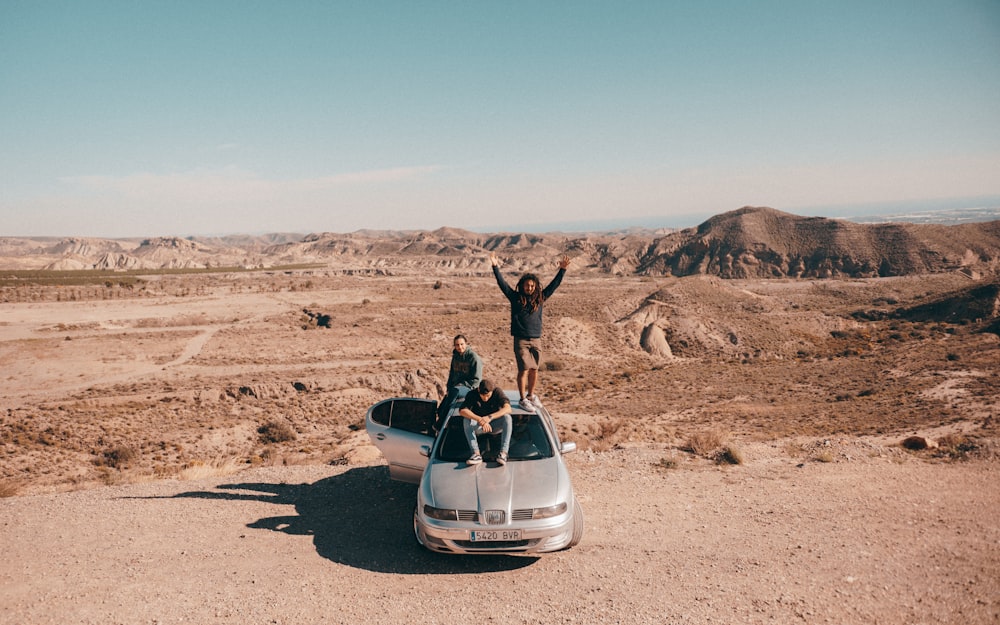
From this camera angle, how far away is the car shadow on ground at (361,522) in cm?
634

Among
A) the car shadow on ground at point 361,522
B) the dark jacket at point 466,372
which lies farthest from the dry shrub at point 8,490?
the dark jacket at point 466,372

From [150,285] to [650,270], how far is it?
96.8 meters

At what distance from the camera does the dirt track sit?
546 cm

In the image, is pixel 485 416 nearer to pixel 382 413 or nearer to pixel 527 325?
pixel 527 325

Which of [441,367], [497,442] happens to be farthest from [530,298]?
[441,367]

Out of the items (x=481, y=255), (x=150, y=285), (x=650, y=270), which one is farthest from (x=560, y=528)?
(x=481, y=255)

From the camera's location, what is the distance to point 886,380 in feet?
89.9

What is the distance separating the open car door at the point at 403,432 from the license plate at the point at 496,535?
5.36 ft

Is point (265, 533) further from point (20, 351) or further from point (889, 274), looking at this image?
point (889, 274)

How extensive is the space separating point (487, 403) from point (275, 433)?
670 inches

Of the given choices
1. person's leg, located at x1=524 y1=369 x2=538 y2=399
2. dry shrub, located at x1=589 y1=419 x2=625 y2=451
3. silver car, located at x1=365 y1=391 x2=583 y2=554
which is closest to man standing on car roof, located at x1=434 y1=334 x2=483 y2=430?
silver car, located at x1=365 y1=391 x2=583 y2=554

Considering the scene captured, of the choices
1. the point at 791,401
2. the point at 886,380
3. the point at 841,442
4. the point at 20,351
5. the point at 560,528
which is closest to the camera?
the point at 560,528

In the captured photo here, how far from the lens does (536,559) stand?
6.36 meters

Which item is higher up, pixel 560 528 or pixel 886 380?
pixel 560 528
